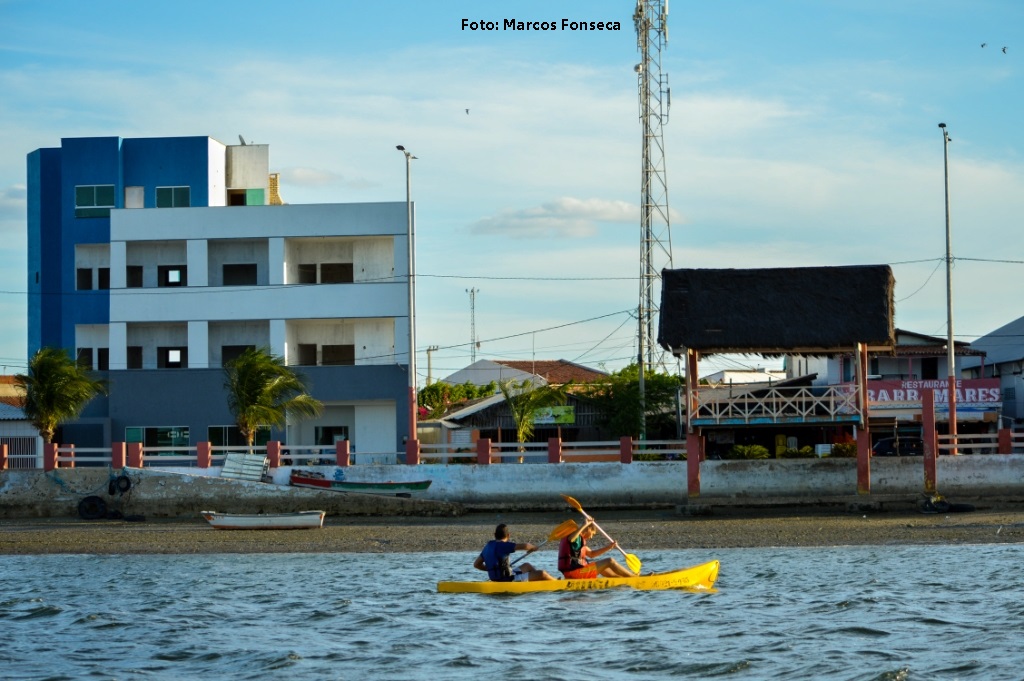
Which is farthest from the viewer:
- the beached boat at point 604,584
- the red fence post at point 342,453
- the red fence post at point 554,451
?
the red fence post at point 342,453

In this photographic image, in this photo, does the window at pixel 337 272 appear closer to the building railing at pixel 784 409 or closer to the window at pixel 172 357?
the window at pixel 172 357

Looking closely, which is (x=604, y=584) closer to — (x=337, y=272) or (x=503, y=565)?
(x=503, y=565)

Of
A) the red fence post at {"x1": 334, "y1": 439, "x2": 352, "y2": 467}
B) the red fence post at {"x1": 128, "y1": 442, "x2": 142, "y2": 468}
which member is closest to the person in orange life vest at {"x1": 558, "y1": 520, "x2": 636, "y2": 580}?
the red fence post at {"x1": 334, "y1": 439, "x2": 352, "y2": 467}

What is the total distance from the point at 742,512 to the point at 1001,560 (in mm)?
10580

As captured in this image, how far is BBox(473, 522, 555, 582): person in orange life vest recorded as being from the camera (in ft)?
74.0

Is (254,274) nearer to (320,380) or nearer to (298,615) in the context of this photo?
(320,380)

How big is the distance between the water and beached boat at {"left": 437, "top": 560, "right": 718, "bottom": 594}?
189 mm

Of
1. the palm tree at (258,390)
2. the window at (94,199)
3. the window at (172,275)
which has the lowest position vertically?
the palm tree at (258,390)

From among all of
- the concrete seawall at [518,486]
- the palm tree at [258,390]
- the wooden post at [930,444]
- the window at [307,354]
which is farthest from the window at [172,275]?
the wooden post at [930,444]

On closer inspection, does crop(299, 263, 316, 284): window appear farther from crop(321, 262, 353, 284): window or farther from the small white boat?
the small white boat

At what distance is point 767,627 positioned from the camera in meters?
19.6

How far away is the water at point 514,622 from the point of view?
17156 mm

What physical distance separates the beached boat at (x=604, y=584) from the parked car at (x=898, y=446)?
24.1m

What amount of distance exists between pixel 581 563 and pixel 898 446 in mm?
27102
